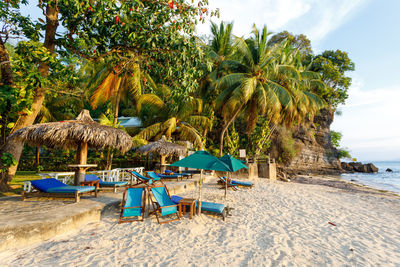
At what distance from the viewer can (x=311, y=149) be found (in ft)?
91.2

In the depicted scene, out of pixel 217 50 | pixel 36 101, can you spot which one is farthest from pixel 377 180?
pixel 36 101

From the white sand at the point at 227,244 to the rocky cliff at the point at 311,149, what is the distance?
749 inches

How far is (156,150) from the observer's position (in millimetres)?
10055

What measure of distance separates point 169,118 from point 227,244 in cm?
1203

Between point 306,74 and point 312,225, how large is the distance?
17.2 meters

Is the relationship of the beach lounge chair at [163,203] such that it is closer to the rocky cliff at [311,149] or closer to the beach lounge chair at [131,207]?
the beach lounge chair at [131,207]

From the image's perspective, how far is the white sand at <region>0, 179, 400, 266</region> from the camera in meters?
3.10

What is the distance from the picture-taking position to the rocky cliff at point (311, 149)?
963 inches

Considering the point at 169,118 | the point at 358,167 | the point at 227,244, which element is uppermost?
the point at 169,118

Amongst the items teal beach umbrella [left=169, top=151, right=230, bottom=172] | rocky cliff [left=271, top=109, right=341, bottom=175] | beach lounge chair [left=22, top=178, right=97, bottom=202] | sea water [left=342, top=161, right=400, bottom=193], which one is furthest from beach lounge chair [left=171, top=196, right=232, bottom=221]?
rocky cliff [left=271, top=109, right=341, bottom=175]

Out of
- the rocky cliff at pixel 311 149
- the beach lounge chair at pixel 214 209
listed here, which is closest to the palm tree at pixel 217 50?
the rocky cliff at pixel 311 149

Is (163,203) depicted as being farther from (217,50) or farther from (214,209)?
(217,50)

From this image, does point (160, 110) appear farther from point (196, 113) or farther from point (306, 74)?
point (306, 74)

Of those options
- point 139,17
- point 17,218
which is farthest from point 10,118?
point 139,17
